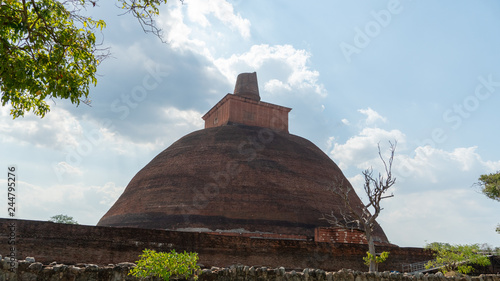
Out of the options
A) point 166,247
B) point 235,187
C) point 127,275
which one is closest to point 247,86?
point 235,187

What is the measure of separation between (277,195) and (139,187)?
8.10 meters

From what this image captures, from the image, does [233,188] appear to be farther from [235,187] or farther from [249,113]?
[249,113]

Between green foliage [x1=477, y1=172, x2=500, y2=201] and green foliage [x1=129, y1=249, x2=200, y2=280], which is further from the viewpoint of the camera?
green foliage [x1=477, y1=172, x2=500, y2=201]

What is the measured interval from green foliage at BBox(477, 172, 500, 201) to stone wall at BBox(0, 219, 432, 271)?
12866 mm

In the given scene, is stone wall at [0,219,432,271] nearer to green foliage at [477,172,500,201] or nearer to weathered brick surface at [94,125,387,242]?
weathered brick surface at [94,125,387,242]

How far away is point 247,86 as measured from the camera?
95.0 feet

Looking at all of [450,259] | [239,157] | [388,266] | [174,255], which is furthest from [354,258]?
[174,255]

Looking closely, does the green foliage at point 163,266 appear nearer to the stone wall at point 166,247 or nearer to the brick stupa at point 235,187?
the stone wall at point 166,247

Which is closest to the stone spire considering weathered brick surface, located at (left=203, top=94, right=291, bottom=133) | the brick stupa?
weathered brick surface, located at (left=203, top=94, right=291, bottom=133)

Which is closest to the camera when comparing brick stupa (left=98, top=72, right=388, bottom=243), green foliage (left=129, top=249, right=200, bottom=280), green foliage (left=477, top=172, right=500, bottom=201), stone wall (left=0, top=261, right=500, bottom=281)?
stone wall (left=0, top=261, right=500, bottom=281)

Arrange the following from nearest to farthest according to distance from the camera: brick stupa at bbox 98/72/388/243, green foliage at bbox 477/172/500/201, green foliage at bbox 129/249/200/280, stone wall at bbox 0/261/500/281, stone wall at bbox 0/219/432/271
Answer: stone wall at bbox 0/261/500/281 < green foliage at bbox 129/249/200/280 < stone wall at bbox 0/219/432/271 < brick stupa at bbox 98/72/388/243 < green foliage at bbox 477/172/500/201

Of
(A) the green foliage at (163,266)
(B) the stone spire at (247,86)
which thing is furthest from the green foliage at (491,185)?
(A) the green foliage at (163,266)

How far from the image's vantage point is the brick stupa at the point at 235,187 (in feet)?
59.3

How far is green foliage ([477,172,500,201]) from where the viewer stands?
2480 centimetres
